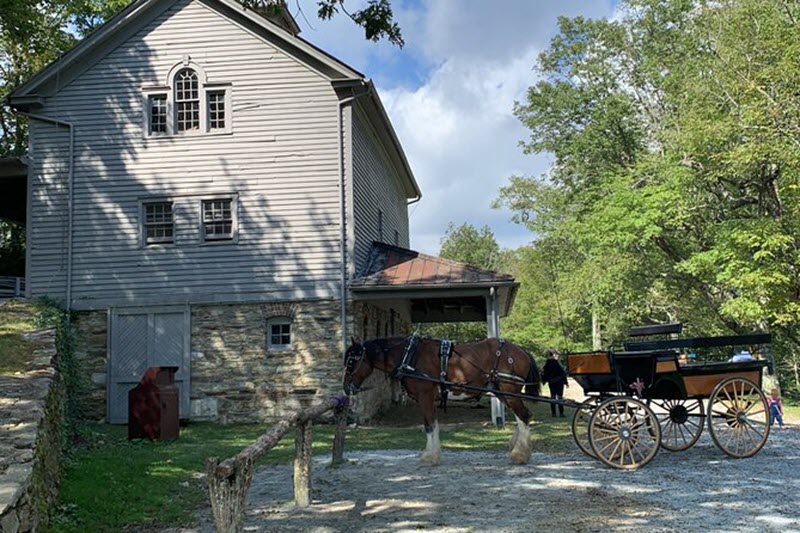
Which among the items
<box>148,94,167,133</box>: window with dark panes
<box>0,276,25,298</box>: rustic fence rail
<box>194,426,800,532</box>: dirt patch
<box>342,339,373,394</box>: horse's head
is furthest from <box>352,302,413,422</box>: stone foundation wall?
<box>0,276,25,298</box>: rustic fence rail

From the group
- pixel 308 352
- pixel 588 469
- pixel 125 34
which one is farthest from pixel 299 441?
pixel 125 34

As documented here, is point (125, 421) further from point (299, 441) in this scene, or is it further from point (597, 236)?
point (597, 236)

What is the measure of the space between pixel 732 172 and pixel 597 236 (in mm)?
4792

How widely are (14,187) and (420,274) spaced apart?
12108 mm

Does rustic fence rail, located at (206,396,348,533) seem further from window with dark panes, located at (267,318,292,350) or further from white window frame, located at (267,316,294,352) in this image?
Answer: window with dark panes, located at (267,318,292,350)

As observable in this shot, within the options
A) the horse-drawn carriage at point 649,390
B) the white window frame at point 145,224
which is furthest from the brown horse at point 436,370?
the white window frame at point 145,224

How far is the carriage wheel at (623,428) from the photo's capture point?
8.35 m

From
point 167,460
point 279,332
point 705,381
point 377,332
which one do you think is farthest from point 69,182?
point 705,381

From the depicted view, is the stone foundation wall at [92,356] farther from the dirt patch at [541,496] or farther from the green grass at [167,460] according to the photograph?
the dirt patch at [541,496]

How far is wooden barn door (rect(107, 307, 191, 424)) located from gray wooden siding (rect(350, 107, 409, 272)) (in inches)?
181

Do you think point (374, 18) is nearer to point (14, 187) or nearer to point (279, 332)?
point (279, 332)

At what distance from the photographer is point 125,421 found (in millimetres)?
15797

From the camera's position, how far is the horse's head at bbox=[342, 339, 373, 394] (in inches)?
375

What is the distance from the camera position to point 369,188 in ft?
59.7
